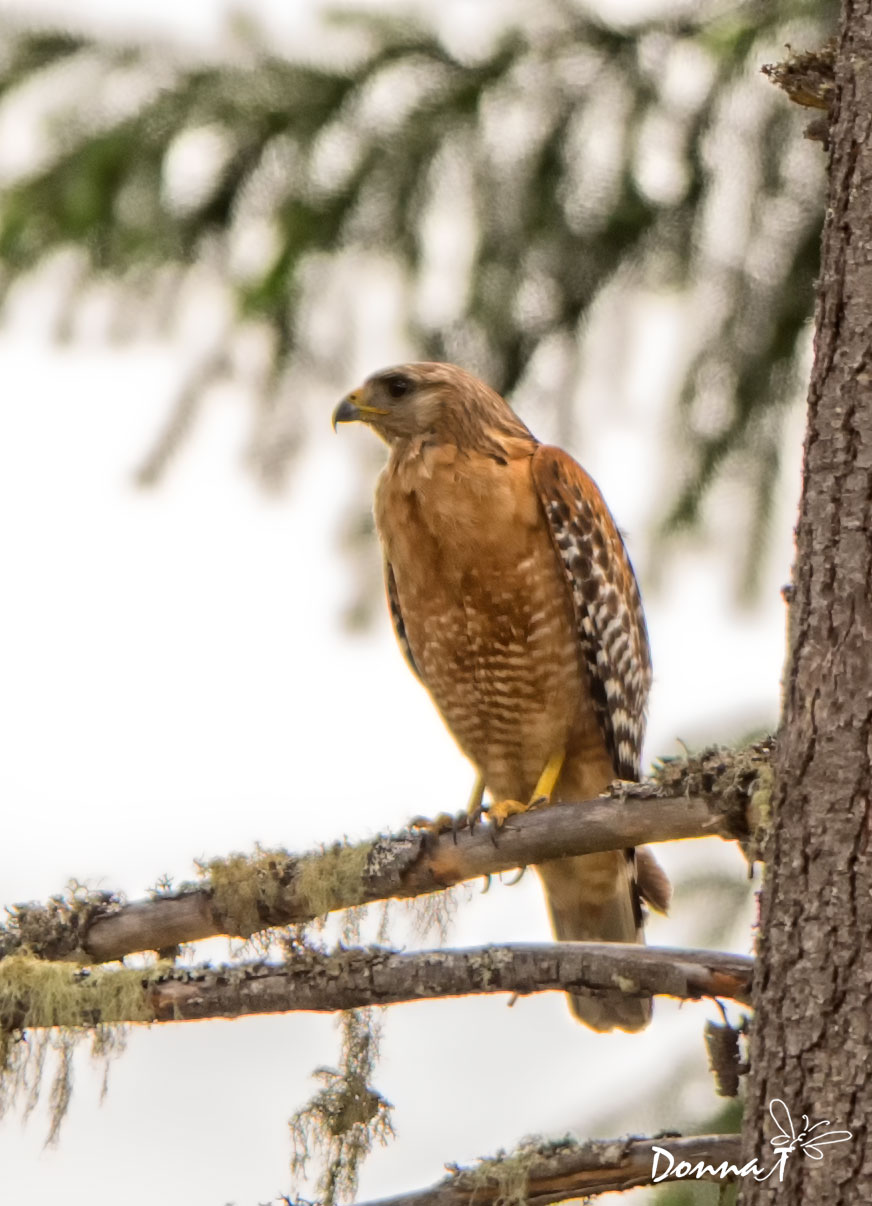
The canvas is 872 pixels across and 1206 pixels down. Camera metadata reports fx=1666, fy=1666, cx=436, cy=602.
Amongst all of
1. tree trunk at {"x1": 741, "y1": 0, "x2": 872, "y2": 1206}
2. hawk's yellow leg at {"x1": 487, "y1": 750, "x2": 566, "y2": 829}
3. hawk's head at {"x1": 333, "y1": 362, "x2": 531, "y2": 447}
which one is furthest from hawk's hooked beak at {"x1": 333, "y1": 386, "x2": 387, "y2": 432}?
tree trunk at {"x1": 741, "y1": 0, "x2": 872, "y2": 1206}

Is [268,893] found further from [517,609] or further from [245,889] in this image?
[517,609]

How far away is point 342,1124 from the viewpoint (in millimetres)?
3070

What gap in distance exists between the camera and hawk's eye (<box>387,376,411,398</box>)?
4707mm

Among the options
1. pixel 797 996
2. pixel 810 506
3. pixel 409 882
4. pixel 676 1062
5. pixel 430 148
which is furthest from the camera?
pixel 430 148

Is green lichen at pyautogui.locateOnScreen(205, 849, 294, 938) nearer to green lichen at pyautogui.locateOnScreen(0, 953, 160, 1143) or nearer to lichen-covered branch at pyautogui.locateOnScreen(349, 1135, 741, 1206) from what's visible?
green lichen at pyautogui.locateOnScreen(0, 953, 160, 1143)

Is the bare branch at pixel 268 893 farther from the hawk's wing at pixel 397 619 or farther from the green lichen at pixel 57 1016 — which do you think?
the hawk's wing at pixel 397 619

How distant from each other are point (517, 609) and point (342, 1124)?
5.73ft

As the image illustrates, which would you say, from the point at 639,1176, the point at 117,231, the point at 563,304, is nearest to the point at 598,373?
the point at 563,304

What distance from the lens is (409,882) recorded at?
3.38 m

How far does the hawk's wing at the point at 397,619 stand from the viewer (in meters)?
4.83

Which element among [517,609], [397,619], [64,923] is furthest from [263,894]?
[397,619]

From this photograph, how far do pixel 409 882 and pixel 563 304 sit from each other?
1.99 metres

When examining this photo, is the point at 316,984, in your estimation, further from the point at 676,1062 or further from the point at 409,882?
the point at 676,1062
